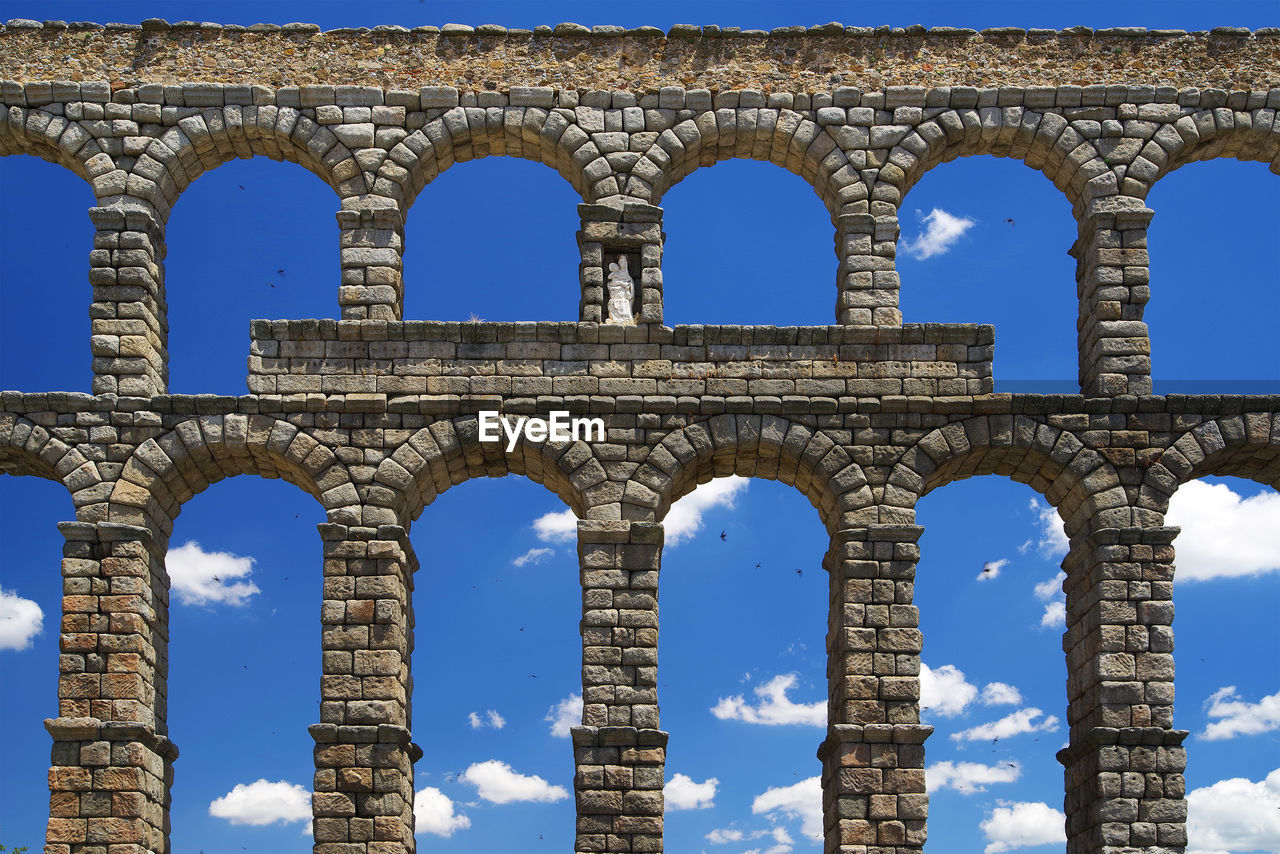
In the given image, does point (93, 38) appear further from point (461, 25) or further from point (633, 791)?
point (633, 791)

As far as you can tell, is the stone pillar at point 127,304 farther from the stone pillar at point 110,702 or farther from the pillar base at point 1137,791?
the pillar base at point 1137,791

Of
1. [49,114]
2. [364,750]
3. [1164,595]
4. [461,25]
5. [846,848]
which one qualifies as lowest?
[846,848]

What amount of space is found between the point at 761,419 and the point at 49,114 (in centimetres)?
985

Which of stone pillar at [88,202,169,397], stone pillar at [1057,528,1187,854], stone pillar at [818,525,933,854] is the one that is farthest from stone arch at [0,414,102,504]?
stone pillar at [1057,528,1187,854]

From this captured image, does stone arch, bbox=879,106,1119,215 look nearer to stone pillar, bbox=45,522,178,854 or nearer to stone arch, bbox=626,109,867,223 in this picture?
stone arch, bbox=626,109,867,223

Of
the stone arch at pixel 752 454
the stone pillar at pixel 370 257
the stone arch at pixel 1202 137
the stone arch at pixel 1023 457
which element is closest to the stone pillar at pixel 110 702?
the stone pillar at pixel 370 257

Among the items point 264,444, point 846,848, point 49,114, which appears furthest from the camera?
point 49,114

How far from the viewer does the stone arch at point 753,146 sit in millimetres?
18609

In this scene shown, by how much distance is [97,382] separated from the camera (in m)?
Answer: 17.9

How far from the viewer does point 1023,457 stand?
17906 millimetres

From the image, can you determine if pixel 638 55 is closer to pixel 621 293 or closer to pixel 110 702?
pixel 621 293

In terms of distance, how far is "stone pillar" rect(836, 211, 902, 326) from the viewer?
1809 centimetres

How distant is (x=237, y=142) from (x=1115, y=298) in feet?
36.9

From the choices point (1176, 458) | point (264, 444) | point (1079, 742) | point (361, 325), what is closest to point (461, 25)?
point (361, 325)
